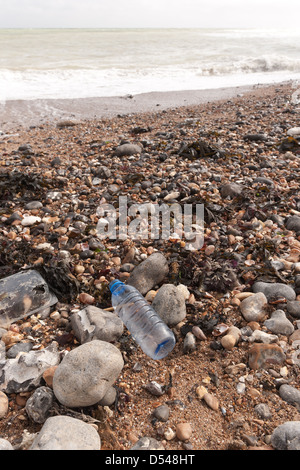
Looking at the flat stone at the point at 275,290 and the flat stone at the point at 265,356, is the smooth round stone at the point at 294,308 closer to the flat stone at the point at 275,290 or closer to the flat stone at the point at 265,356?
the flat stone at the point at 275,290

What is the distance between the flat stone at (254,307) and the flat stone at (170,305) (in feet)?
1.48

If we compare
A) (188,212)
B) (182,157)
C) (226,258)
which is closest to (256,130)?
(182,157)

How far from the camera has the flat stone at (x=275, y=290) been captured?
2605 millimetres

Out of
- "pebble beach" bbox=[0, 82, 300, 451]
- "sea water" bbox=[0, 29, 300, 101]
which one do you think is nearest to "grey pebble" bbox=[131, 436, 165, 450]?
"pebble beach" bbox=[0, 82, 300, 451]

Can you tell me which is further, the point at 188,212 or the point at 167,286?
the point at 188,212

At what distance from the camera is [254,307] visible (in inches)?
98.8

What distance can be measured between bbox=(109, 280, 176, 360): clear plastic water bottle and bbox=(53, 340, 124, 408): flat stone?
0.43m

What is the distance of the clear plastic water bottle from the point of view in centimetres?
232

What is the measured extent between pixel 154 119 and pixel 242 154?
3124 mm

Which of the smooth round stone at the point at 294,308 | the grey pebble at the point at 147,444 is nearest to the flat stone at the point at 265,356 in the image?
the smooth round stone at the point at 294,308

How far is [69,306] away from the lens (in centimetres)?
267

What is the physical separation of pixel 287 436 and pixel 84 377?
1.07 m

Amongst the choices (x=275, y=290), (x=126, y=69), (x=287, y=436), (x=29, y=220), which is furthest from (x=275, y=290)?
(x=126, y=69)
